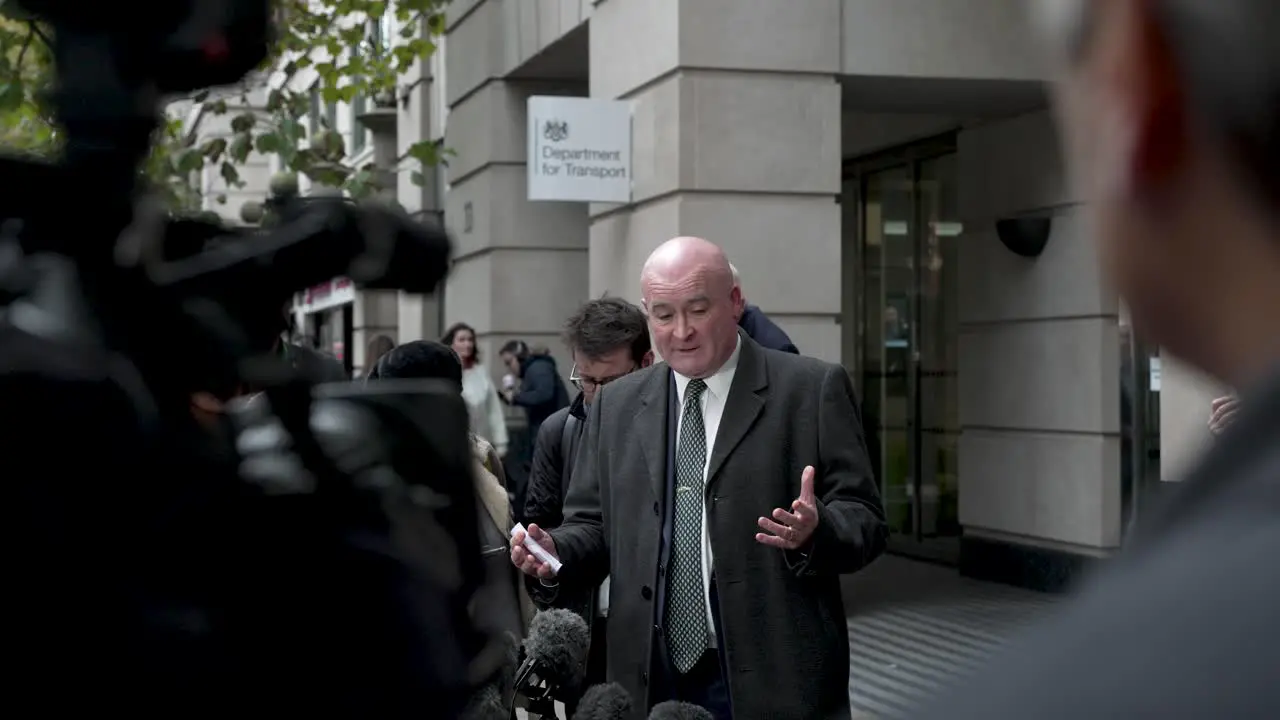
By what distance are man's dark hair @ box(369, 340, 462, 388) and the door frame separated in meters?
9.92

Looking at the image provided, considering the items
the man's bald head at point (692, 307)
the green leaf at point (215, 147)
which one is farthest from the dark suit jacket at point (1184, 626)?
the green leaf at point (215, 147)

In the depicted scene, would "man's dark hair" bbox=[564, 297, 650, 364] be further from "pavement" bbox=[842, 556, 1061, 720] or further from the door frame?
the door frame

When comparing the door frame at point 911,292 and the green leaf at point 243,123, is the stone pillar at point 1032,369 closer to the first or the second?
the door frame at point 911,292

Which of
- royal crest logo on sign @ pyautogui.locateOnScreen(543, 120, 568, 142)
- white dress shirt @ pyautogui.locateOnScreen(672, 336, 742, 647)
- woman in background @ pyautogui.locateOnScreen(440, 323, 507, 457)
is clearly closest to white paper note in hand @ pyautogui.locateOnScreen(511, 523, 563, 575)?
white dress shirt @ pyautogui.locateOnScreen(672, 336, 742, 647)

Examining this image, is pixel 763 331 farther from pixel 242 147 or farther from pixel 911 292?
pixel 911 292

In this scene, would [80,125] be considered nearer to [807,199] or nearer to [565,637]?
[565,637]

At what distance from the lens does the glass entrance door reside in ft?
47.5

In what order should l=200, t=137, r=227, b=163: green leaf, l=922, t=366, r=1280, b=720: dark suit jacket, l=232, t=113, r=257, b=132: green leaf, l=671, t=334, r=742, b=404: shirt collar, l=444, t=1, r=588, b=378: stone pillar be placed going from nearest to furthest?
l=922, t=366, r=1280, b=720: dark suit jacket, l=671, t=334, r=742, b=404: shirt collar, l=232, t=113, r=257, b=132: green leaf, l=200, t=137, r=227, b=163: green leaf, l=444, t=1, r=588, b=378: stone pillar

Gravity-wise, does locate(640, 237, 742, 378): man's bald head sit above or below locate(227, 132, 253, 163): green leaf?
below

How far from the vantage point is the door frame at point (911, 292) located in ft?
47.5

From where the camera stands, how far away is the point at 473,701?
3.84 ft

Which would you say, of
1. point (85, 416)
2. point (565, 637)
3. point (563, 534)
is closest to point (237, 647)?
point (85, 416)

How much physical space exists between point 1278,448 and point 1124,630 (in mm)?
112

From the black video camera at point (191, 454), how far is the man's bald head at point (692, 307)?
3.37m
